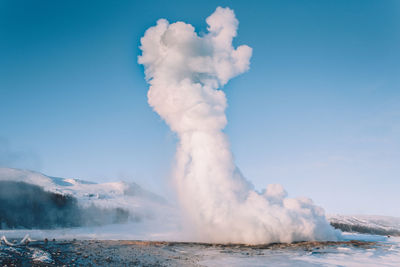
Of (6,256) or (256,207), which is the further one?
(256,207)

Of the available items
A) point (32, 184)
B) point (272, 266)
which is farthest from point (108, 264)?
point (32, 184)

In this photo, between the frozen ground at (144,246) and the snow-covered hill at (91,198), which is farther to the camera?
the snow-covered hill at (91,198)

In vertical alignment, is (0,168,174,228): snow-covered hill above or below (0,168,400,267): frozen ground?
above

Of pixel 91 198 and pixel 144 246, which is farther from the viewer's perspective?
pixel 91 198

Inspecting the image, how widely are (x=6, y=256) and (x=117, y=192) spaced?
109m

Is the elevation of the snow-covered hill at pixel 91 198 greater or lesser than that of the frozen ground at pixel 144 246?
greater

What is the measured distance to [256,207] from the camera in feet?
161

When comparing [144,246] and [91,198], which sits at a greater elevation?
[91,198]

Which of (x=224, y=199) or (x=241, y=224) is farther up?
(x=224, y=199)

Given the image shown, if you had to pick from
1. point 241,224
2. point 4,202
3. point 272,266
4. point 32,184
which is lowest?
point 272,266

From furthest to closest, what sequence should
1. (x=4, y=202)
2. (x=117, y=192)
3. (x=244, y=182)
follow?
(x=117, y=192), (x=4, y=202), (x=244, y=182)

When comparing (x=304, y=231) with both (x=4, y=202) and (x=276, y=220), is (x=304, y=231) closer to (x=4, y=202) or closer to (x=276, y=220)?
(x=276, y=220)

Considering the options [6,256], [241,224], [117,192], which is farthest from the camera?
[117,192]

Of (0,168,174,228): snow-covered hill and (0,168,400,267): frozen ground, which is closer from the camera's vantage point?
(0,168,400,267): frozen ground
